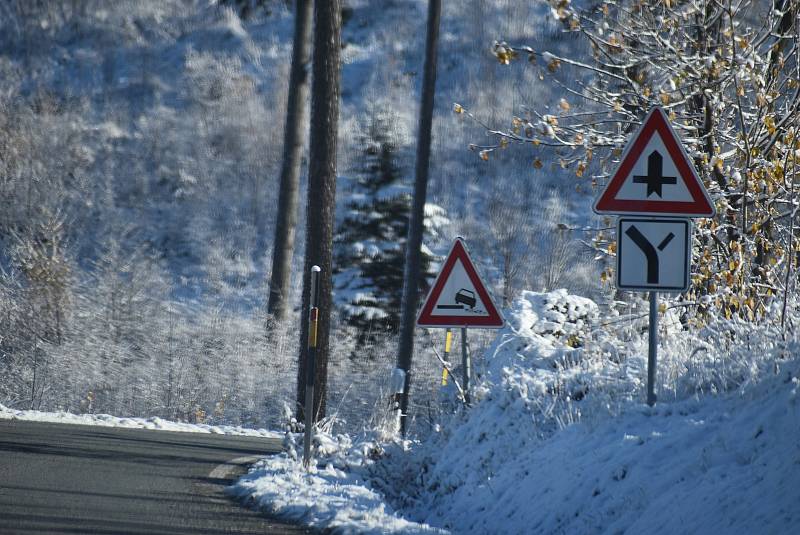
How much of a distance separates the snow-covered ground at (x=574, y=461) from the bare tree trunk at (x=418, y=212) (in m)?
6.26

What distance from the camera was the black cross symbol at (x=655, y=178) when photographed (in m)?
7.29

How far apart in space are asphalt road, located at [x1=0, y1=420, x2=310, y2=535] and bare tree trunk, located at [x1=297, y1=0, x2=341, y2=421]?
1265 millimetres

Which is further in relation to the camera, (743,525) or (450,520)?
(450,520)

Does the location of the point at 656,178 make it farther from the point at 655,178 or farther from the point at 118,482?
the point at 118,482

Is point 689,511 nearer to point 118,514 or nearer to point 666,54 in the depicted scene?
point 118,514

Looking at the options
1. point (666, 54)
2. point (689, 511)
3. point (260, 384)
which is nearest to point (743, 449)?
point (689, 511)

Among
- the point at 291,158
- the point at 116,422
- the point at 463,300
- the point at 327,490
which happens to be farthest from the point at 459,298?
the point at 291,158

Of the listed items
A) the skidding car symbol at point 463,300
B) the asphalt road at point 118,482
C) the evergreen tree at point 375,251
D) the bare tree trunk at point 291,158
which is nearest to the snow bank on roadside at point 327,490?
the asphalt road at point 118,482

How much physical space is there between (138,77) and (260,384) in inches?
1191

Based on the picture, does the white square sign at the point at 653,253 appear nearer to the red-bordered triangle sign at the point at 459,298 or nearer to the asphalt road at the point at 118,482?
the asphalt road at the point at 118,482

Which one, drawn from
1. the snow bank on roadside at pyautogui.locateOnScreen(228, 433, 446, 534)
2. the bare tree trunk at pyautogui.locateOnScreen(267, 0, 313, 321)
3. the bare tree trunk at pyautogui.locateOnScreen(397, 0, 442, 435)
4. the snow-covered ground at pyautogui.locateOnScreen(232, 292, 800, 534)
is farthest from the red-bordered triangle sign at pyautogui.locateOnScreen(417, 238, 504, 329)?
the bare tree trunk at pyautogui.locateOnScreen(267, 0, 313, 321)

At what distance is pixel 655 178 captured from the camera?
7289mm

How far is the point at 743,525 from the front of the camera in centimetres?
497

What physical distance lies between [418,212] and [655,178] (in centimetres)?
1028
